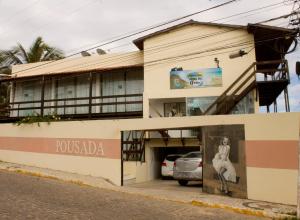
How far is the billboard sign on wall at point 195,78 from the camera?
17.0 metres

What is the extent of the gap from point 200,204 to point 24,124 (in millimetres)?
10886

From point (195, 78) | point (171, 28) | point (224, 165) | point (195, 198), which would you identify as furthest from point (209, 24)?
point (195, 198)

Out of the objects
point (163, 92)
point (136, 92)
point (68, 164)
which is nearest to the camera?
point (68, 164)

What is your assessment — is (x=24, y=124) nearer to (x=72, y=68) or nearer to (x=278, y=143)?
(x=72, y=68)

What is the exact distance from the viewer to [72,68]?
21.1 m

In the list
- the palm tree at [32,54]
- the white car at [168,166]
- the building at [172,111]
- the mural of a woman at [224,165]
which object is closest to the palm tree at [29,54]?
the palm tree at [32,54]

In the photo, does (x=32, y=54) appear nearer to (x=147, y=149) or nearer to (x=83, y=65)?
(x=83, y=65)

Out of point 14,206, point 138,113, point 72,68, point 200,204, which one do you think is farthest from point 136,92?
point 14,206

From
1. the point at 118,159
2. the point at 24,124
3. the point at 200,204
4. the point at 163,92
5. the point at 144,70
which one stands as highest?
the point at 144,70

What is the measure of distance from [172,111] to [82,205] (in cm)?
1033

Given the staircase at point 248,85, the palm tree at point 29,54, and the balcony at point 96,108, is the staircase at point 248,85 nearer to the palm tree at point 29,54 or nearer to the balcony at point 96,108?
the balcony at point 96,108

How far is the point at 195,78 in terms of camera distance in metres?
17.3

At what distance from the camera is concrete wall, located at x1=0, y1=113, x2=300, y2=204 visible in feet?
33.4

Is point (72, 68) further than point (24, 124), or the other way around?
point (72, 68)
